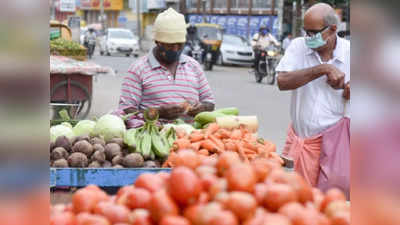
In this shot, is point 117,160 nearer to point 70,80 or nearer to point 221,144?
point 221,144

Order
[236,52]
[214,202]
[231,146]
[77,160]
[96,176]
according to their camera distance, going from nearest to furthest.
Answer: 1. [214,202]
2. [96,176]
3. [77,160]
4. [231,146]
5. [236,52]

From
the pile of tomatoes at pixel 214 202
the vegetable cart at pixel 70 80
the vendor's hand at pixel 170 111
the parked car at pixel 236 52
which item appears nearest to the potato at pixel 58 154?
the vendor's hand at pixel 170 111

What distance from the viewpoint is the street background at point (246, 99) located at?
1154 centimetres

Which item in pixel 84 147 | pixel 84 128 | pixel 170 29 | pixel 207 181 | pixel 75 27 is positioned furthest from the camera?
pixel 75 27

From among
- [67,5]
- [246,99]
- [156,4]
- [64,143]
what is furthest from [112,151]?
[156,4]

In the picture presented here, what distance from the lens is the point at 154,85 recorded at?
494cm

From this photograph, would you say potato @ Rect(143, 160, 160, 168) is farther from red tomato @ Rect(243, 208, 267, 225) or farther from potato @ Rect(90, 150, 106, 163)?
red tomato @ Rect(243, 208, 267, 225)

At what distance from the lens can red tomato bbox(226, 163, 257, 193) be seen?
2174 millimetres

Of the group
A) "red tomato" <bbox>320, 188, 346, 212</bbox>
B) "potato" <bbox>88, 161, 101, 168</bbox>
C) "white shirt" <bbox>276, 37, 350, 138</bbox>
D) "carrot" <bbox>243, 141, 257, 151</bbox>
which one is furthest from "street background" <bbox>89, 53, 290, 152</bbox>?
"red tomato" <bbox>320, 188, 346, 212</bbox>

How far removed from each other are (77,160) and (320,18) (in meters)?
1.88

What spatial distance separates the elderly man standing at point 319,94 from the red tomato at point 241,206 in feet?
7.43

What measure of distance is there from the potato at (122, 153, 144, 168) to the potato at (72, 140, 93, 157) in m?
0.24

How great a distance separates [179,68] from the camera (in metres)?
5.04

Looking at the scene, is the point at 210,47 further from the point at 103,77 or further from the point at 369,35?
the point at 369,35
